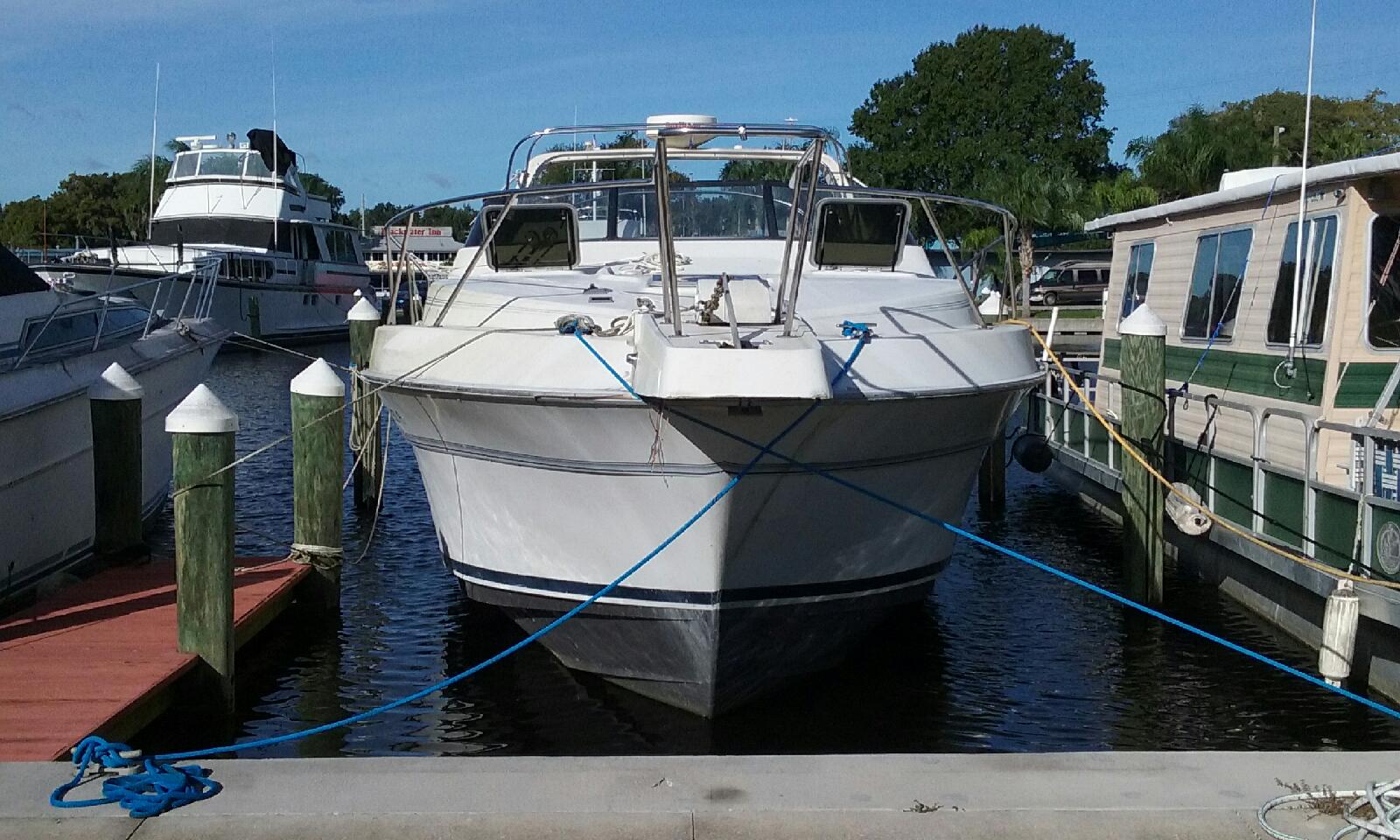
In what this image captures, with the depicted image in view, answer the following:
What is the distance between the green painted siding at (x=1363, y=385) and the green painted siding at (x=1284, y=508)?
711mm

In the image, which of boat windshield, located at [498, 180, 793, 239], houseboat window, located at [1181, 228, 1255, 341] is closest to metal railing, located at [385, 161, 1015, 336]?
boat windshield, located at [498, 180, 793, 239]

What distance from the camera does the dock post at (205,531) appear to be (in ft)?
24.9

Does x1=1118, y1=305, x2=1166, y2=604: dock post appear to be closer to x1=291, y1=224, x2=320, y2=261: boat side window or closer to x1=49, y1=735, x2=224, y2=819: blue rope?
x1=49, y1=735, x2=224, y2=819: blue rope

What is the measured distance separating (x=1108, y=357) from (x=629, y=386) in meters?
9.53

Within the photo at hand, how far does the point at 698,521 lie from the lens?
23.2 ft

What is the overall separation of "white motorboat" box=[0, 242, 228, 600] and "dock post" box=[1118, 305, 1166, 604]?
25.9ft

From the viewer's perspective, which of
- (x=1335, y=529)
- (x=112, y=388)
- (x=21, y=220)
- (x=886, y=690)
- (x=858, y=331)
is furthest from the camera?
(x=21, y=220)

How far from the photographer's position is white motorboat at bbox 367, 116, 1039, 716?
680 centimetres

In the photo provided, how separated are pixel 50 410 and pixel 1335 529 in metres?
8.90

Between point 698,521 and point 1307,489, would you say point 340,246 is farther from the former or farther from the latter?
point 698,521

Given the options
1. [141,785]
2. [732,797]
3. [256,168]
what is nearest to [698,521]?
[732,797]

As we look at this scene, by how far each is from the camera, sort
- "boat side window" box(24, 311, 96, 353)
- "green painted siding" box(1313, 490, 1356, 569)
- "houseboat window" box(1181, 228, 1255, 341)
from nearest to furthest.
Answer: "green painted siding" box(1313, 490, 1356, 569) < "boat side window" box(24, 311, 96, 353) < "houseboat window" box(1181, 228, 1255, 341)

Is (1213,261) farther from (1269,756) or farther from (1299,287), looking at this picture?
(1269,756)

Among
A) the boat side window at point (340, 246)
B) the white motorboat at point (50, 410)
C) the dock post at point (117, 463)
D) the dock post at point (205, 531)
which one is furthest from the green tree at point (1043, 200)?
the dock post at point (205, 531)
